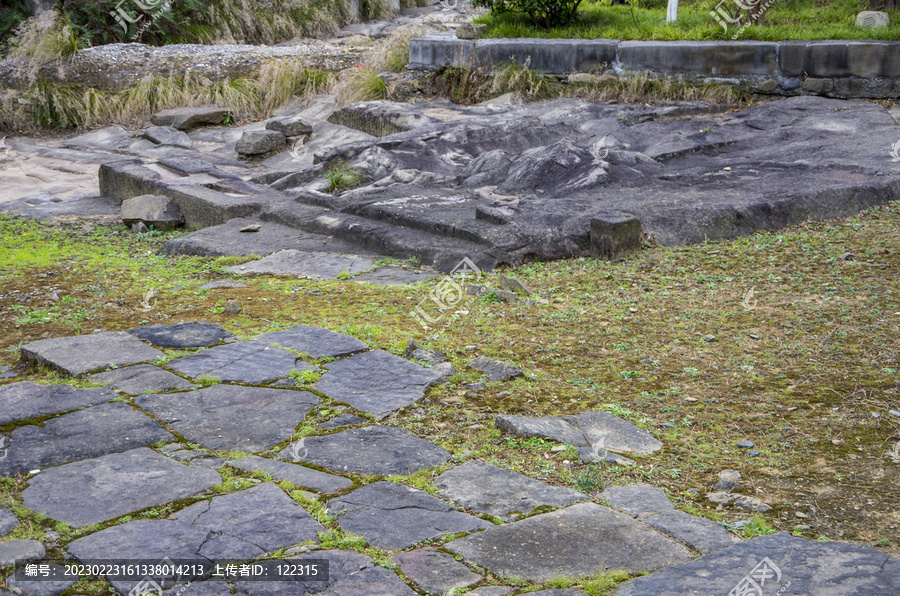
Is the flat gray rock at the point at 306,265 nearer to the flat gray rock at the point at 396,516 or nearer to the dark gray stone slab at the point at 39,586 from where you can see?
the flat gray rock at the point at 396,516

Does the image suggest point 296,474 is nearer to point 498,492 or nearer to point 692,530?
point 498,492

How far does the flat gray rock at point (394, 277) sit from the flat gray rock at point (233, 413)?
6.37ft

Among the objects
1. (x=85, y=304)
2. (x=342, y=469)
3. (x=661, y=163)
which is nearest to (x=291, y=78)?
(x=661, y=163)

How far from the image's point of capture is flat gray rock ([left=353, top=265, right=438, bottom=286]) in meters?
4.84

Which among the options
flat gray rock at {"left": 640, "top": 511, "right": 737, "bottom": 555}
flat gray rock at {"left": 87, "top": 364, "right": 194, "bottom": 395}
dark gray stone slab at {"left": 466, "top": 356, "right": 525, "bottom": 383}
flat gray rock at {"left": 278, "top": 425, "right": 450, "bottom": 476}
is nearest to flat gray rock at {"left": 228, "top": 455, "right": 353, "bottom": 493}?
flat gray rock at {"left": 278, "top": 425, "right": 450, "bottom": 476}

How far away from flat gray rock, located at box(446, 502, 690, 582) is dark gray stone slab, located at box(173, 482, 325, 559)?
1.29ft

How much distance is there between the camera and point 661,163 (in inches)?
282

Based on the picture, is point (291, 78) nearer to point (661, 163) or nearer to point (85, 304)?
point (661, 163)

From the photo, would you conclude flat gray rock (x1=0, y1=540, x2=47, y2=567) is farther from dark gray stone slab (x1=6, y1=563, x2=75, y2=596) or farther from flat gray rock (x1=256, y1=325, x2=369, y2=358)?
flat gray rock (x1=256, y1=325, x2=369, y2=358)

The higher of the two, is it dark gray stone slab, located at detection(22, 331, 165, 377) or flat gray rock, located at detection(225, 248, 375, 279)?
dark gray stone slab, located at detection(22, 331, 165, 377)

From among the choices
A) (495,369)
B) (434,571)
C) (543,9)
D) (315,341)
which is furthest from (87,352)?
(543,9)

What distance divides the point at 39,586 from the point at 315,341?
1.85 metres

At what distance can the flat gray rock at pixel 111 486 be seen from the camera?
207cm

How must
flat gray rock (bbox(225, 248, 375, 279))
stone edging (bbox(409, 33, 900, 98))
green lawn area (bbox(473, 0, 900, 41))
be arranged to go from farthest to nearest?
green lawn area (bbox(473, 0, 900, 41)) < stone edging (bbox(409, 33, 900, 98)) < flat gray rock (bbox(225, 248, 375, 279))
